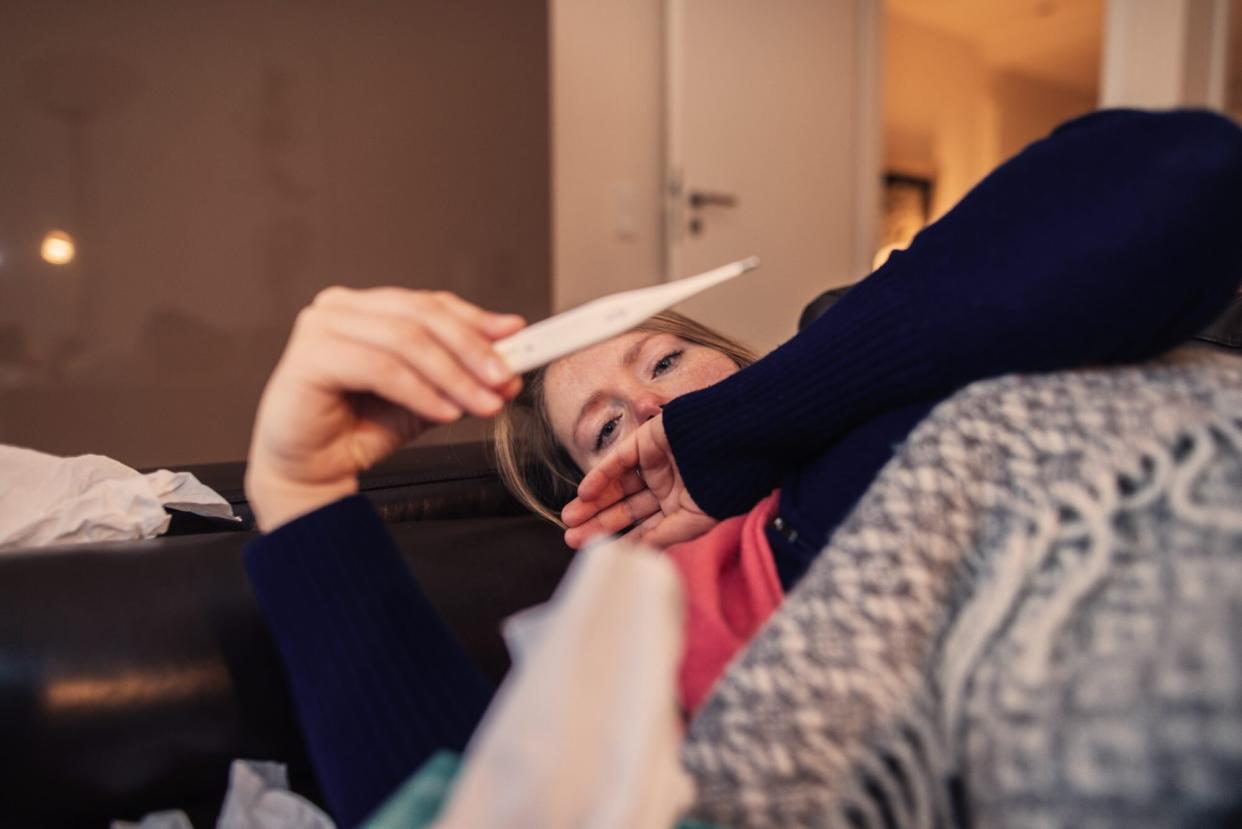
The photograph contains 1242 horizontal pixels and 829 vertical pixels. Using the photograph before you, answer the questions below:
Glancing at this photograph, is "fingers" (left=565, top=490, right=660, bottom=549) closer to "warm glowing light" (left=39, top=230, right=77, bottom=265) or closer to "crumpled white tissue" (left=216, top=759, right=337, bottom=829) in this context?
"crumpled white tissue" (left=216, top=759, right=337, bottom=829)

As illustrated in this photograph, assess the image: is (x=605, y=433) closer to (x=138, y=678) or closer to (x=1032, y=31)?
(x=138, y=678)

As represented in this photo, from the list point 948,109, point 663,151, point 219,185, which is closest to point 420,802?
point 219,185

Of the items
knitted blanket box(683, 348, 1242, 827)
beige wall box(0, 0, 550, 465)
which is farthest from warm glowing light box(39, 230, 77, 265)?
knitted blanket box(683, 348, 1242, 827)

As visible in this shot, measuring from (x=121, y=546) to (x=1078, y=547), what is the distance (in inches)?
28.9

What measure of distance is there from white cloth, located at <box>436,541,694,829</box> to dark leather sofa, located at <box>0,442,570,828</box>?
461 mm

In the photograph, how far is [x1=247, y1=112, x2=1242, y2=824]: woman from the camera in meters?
0.48

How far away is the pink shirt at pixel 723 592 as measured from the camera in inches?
21.4

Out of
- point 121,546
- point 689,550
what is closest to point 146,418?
point 121,546

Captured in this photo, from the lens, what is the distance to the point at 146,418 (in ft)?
5.69

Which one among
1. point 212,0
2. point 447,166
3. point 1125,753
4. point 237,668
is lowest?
point 237,668

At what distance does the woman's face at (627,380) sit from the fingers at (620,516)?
10 centimetres

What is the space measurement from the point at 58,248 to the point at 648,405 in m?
1.31

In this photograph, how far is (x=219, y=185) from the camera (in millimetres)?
1805

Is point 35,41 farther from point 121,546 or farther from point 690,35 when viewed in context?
point 690,35
